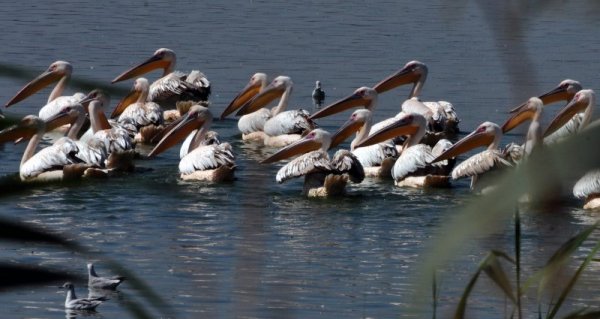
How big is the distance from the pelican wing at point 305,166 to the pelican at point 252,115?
2597mm

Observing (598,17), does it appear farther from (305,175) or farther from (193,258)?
(305,175)

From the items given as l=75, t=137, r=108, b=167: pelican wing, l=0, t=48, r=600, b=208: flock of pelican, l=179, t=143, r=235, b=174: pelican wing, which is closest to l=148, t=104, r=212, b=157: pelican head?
l=0, t=48, r=600, b=208: flock of pelican

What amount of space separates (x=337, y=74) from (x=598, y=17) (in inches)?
597

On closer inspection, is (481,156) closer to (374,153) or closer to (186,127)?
(374,153)

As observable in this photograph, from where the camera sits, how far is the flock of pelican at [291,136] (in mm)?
9891

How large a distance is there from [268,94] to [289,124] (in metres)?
0.91

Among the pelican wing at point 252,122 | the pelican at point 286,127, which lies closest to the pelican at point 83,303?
the pelican at point 286,127

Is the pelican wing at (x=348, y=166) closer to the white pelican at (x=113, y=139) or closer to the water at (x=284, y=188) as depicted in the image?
the water at (x=284, y=188)

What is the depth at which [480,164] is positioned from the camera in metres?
9.86

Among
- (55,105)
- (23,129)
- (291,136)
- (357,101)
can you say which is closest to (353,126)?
(291,136)

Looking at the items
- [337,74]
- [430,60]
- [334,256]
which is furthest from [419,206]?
[430,60]

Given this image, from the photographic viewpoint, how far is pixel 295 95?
1470cm

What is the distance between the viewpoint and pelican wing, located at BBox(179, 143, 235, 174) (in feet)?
33.3

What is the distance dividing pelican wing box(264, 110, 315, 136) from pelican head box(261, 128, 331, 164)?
1.36 metres
